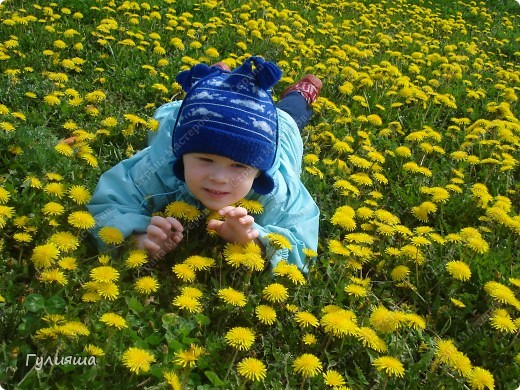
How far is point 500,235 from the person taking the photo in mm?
3283

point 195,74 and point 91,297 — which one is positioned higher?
point 195,74

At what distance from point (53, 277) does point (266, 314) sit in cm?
76

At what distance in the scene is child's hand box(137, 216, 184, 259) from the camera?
236 centimetres

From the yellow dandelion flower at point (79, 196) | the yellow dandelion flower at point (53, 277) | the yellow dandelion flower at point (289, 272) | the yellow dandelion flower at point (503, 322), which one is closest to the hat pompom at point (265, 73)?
the yellow dandelion flower at point (289, 272)

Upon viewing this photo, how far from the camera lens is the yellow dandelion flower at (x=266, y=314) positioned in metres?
2.16

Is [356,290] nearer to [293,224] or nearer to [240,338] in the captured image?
[293,224]

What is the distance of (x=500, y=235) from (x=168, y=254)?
6.13ft

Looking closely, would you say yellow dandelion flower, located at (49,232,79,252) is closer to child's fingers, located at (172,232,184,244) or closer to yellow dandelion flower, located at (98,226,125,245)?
yellow dandelion flower, located at (98,226,125,245)

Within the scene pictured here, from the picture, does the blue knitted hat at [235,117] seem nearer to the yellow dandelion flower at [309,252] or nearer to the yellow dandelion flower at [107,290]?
the yellow dandelion flower at [309,252]

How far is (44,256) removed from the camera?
6.80 ft

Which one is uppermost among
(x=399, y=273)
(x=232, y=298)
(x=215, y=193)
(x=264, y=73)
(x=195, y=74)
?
(x=264, y=73)

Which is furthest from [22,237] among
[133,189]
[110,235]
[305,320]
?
[305,320]

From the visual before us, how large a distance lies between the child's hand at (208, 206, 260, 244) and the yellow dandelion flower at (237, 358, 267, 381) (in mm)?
591

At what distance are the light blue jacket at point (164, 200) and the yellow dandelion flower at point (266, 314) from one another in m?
0.32
